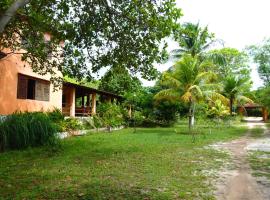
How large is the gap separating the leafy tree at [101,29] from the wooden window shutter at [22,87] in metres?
5.68

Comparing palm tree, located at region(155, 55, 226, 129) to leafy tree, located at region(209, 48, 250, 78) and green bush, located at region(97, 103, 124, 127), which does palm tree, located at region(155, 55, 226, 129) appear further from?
leafy tree, located at region(209, 48, 250, 78)

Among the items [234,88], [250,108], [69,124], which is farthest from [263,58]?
[250,108]

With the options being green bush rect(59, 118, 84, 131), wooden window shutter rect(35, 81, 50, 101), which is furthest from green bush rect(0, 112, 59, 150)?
wooden window shutter rect(35, 81, 50, 101)

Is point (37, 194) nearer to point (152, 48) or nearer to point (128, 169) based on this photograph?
point (128, 169)

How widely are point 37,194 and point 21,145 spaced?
7.14 m

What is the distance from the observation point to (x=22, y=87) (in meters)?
17.6

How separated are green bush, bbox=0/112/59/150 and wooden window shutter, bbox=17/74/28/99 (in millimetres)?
3433

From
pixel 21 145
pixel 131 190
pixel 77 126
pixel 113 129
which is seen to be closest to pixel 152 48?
pixel 131 190

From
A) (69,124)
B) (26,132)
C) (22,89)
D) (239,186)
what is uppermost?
(22,89)

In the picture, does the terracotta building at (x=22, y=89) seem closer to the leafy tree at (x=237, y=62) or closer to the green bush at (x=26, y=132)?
the green bush at (x=26, y=132)

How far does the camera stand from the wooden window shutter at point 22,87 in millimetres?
17219

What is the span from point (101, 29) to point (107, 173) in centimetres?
428

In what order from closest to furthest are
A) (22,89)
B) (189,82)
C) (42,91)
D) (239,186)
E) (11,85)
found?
(239,186) < (11,85) < (22,89) < (42,91) < (189,82)

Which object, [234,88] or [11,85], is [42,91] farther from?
[234,88]
